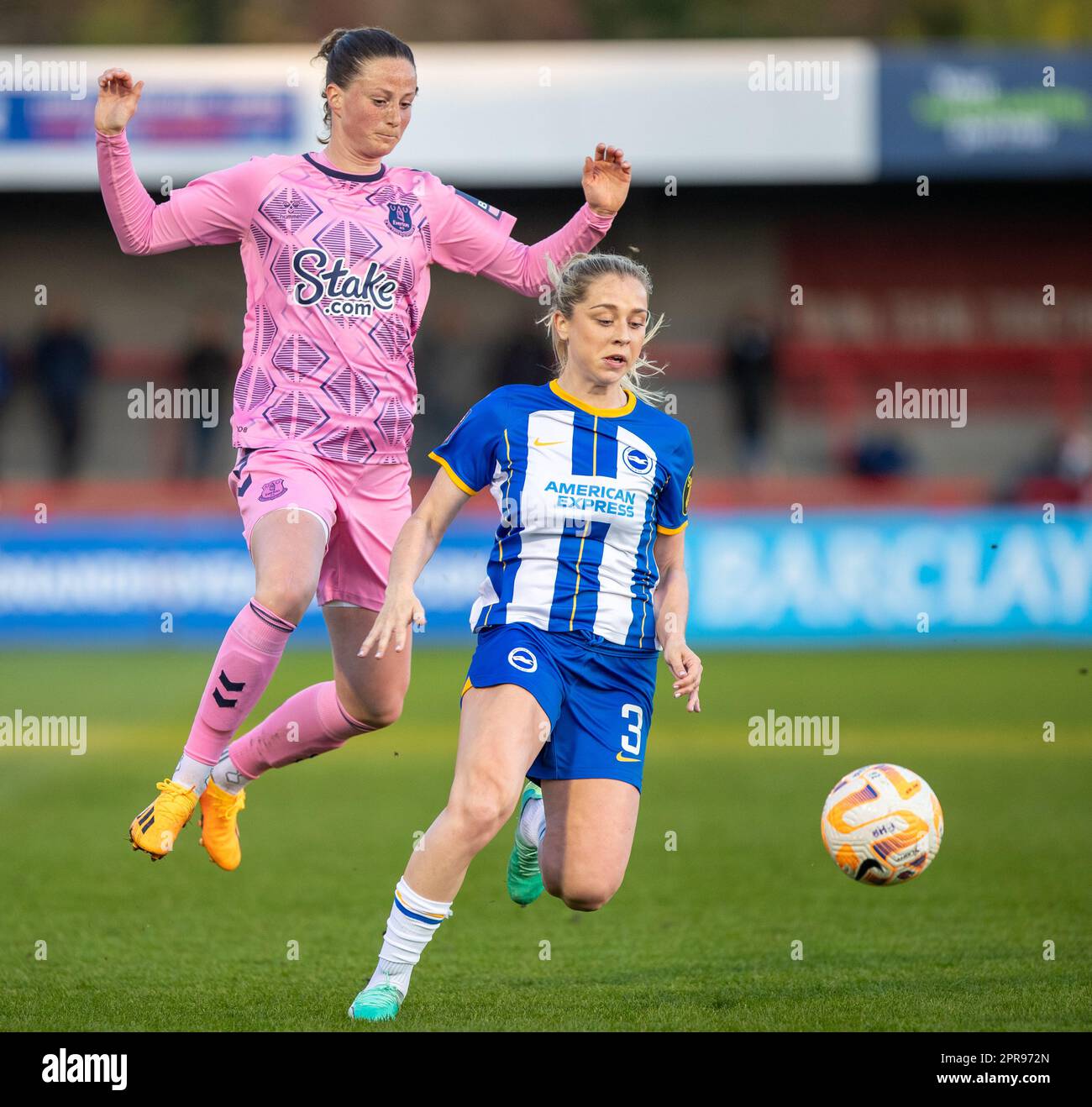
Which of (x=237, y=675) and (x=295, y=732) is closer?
(x=237, y=675)

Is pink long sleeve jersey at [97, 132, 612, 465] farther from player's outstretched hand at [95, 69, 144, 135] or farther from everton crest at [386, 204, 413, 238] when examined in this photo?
player's outstretched hand at [95, 69, 144, 135]

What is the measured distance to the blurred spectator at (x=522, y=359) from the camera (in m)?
19.8

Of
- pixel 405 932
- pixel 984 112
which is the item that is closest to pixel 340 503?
pixel 405 932

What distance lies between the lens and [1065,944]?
5781 mm

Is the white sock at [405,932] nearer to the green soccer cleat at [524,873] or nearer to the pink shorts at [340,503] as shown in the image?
the green soccer cleat at [524,873]

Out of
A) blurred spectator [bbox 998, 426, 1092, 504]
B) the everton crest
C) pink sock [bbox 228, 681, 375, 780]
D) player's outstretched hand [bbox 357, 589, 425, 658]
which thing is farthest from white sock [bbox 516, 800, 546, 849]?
blurred spectator [bbox 998, 426, 1092, 504]

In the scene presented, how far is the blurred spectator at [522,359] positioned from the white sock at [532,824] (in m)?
13.7

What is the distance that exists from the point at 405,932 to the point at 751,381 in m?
16.2

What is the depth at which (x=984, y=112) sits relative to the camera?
829 inches

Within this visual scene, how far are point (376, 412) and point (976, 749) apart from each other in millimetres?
6431

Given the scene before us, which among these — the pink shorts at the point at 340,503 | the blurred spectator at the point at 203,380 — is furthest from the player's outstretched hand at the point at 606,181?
the blurred spectator at the point at 203,380

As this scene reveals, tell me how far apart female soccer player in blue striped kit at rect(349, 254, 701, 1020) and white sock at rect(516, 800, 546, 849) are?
0.38 m

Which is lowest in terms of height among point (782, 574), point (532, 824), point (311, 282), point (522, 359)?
point (532, 824)

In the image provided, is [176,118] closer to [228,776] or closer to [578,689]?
[228,776]
